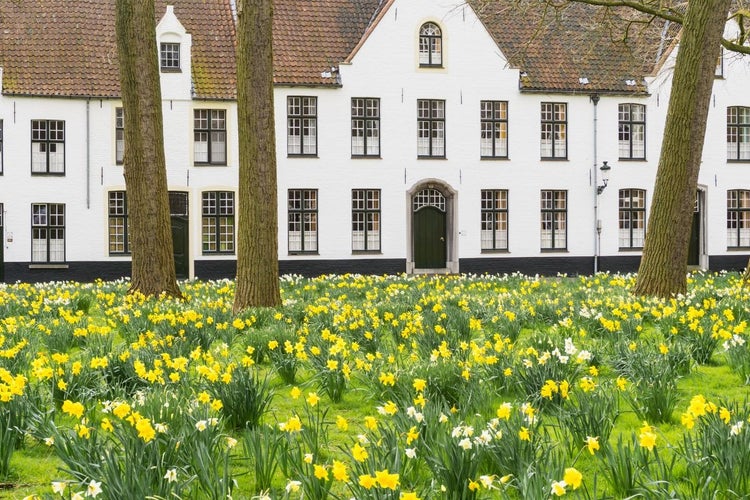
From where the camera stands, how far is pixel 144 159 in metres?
14.0

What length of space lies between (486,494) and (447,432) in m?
0.32

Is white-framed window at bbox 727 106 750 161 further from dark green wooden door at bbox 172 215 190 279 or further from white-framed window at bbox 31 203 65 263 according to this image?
white-framed window at bbox 31 203 65 263

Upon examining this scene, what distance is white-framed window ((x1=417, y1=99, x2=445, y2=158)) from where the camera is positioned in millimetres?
28906

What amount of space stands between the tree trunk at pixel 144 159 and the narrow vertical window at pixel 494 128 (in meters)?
16.9

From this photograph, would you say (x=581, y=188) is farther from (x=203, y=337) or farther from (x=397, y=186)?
(x=203, y=337)

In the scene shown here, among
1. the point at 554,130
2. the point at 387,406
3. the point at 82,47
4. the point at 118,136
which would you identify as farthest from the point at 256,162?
the point at 554,130

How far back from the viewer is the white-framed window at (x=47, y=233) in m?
26.7

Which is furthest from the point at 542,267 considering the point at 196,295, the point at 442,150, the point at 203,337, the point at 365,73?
the point at 203,337

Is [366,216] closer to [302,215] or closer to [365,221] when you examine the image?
[365,221]

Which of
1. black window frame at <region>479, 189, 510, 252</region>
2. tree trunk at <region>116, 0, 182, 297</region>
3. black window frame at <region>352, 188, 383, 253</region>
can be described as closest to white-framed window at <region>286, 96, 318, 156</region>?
black window frame at <region>352, 188, 383, 253</region>

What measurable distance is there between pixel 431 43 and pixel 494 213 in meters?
5.97

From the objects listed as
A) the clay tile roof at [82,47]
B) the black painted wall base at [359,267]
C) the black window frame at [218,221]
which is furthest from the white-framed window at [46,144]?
the black window frame at [218,221]

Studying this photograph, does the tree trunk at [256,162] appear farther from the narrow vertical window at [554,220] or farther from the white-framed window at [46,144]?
the narrow vertical window at [554,220]

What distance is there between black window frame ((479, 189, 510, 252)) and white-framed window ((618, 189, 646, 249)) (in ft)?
13.7
